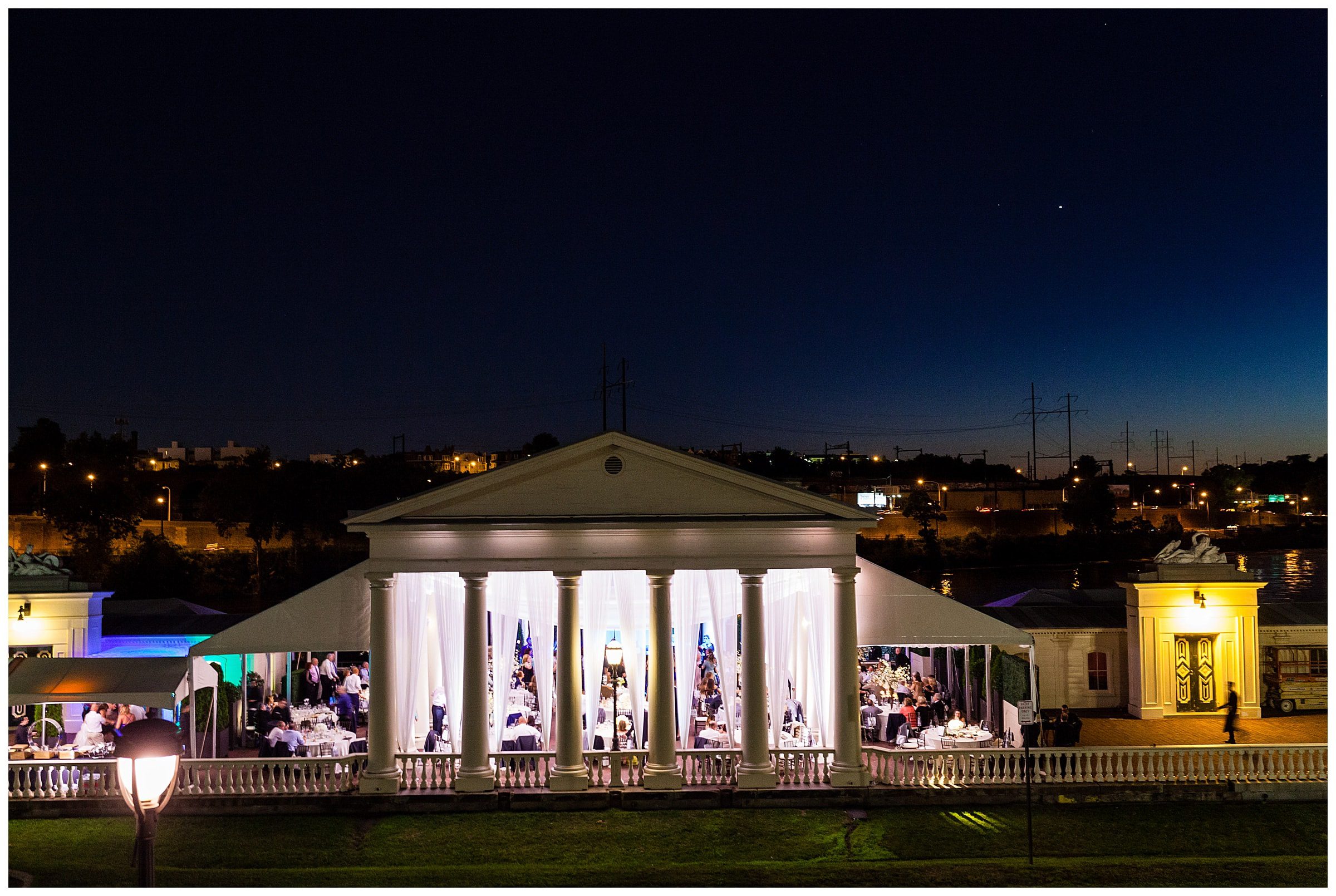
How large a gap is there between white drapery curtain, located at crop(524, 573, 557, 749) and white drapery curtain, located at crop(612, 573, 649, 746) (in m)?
1.41

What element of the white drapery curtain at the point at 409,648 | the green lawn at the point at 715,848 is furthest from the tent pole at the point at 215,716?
the white drapery curtain at the point at 409,648

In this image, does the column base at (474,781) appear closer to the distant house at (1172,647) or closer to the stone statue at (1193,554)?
the distant house at (1172,647)

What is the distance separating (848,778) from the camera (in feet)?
61.4

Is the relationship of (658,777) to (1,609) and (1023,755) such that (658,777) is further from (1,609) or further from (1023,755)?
(1,609)

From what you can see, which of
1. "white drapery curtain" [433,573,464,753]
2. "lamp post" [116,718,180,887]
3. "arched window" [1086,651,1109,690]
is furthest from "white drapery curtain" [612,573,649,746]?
"lamp post" [116,718,180,887]

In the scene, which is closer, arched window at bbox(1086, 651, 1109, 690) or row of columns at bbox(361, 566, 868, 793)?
row of columns at bbox(361, 566, 868, 793)

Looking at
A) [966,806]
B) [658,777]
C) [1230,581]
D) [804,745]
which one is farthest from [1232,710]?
[658,777]

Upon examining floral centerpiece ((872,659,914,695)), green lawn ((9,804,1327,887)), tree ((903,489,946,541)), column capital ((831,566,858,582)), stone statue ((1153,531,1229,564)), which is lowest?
green lawn ((9,804,1327,887))

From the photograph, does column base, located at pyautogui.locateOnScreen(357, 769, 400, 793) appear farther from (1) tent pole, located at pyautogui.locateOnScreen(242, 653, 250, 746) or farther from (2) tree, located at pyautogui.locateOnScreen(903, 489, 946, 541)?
(2) tree, located at pyautogui.locateOnScreen(903, 489, 946, 541)

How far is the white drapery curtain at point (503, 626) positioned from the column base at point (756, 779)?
4967 millimetres

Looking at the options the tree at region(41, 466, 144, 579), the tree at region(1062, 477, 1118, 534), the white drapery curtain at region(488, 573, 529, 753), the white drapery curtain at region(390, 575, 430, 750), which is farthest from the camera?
the tree at region(1062, 477, 1118, 534)

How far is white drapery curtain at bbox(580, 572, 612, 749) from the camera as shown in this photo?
67.2ft

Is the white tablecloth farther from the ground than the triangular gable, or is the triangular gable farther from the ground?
the triangular gable

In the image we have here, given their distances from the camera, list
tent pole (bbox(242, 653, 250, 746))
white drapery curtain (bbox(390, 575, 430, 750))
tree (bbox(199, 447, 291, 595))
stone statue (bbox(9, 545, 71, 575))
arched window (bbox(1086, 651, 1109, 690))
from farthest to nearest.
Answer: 1. tree (bbox(199, 447, 291, 595))
2. arched window (bbox(1086, 651, 1109, 690))
3. stone statue (bbox(9, 545, 71, 575))
4. tent pole (bbox(242, 653, 250, 746))
5. white drapery curtain (bbox(390, 575, 430, 750))
